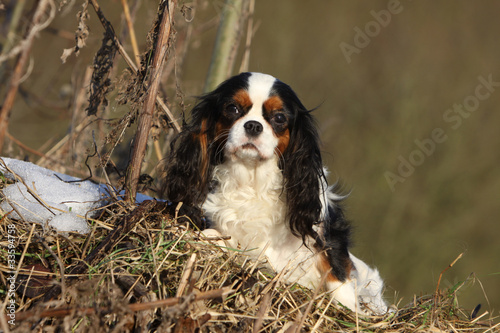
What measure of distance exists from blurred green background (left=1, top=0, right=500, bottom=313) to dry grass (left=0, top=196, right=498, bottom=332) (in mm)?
3943

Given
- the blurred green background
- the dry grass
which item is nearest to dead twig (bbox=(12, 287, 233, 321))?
the dry grass

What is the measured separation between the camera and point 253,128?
9.27 feet

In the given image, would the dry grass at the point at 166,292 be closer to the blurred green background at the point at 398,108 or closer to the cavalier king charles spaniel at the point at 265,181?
the cavalier king charles spaniel at the point at 265,181

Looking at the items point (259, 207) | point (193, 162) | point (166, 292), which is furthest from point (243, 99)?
point (166, 292)

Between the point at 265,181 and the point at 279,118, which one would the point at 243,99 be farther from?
the point at 265,181

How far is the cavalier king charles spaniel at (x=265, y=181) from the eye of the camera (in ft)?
9.66

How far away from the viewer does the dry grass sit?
6.07ft

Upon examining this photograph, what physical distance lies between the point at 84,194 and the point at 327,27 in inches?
269

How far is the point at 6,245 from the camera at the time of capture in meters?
2.31

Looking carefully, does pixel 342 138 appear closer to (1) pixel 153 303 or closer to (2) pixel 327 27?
(2) pixel 327 27

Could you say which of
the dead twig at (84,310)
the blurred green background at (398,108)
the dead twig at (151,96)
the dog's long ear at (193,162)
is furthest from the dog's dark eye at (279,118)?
the blurred green background at (398,108)

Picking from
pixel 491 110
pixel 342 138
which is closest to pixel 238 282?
pixel 342 138

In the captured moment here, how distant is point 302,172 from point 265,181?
0.66ft

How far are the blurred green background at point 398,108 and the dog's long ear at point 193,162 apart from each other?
10.8 ft
